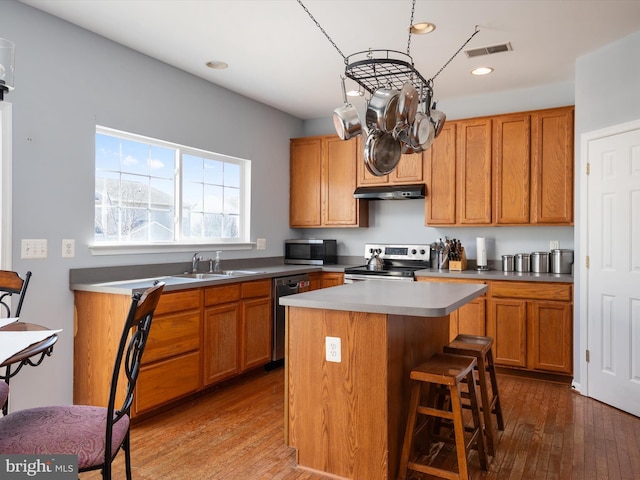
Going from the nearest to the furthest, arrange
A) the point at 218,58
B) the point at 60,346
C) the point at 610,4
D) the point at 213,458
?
the point at 213,458 < the point at 610,4 < the point at 60,346 < the point at 218,58

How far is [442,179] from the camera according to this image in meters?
4.57

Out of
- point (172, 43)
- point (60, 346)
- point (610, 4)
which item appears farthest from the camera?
point (172, 43)

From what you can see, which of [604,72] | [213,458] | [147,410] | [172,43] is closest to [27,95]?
[172,43]

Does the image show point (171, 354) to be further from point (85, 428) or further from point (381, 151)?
point (381, 151)

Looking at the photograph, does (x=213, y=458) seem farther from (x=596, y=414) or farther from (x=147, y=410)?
(x=596, y=414)

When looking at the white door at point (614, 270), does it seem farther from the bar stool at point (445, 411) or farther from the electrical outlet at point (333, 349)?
the electrical outlet at point (333, 349)

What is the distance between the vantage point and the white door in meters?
3.21

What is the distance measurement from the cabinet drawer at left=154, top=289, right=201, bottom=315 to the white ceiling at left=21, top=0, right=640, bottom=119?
180 cm

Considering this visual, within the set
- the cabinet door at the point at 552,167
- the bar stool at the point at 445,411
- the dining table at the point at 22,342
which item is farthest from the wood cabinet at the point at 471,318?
the dining table at the point at 22,342

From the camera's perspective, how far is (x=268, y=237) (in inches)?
200

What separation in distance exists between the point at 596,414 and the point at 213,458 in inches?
101

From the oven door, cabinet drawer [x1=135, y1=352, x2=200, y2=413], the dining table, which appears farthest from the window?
the dining table

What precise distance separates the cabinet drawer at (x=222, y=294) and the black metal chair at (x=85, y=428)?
5.79 ft

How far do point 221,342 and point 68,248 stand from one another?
4.24 feet
